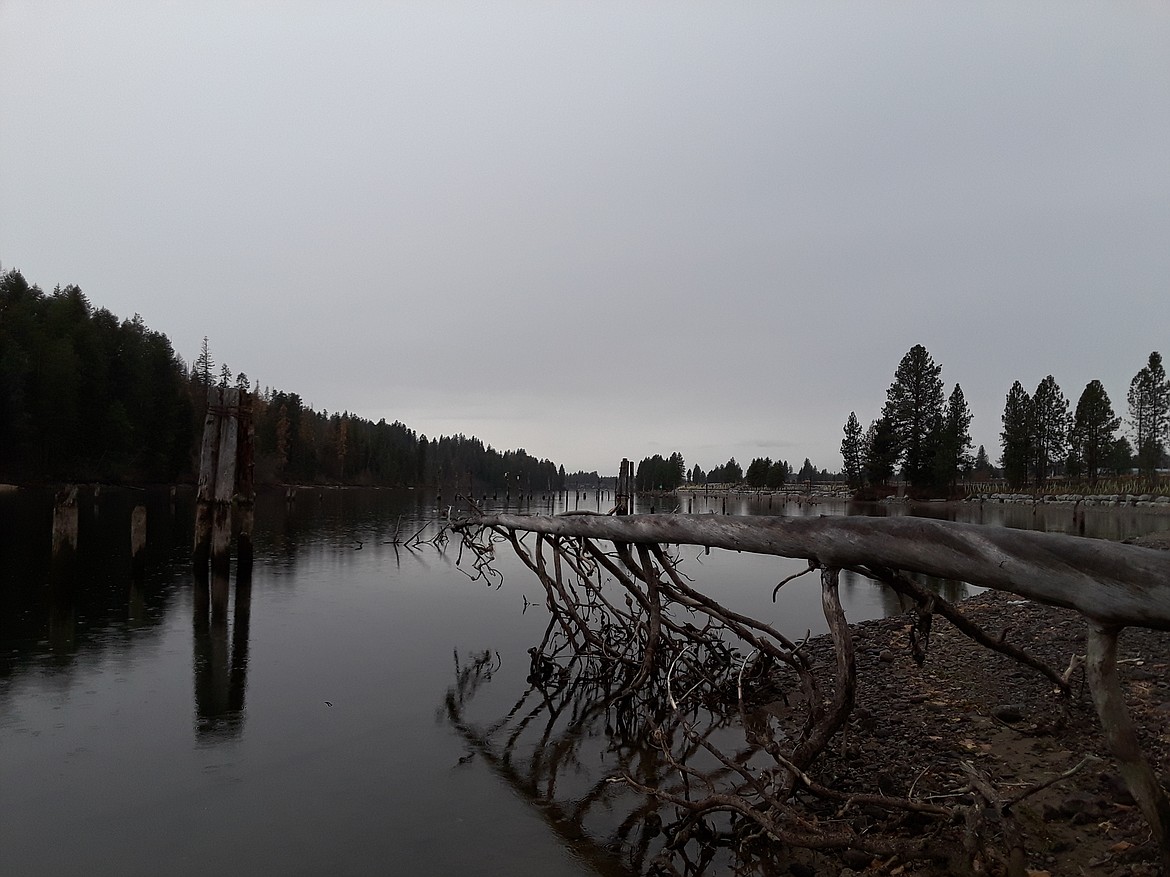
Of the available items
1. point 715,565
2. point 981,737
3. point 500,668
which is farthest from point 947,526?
point 715,565

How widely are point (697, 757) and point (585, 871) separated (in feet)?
9.65

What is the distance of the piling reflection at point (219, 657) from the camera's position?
9.12m

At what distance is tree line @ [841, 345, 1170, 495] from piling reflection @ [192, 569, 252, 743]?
77125 mm

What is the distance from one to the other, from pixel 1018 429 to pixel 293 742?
90552 mm

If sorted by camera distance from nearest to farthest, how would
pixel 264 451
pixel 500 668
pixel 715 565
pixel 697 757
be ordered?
pixel 697 757 → pixel 500 668 → pixel 715 565 → pixel 264 451

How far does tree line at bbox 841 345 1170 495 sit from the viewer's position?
243ft

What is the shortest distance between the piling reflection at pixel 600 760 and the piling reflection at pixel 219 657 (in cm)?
319

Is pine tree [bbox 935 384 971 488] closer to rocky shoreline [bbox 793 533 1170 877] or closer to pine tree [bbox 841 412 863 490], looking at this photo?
pine tree [bbox 841 412 863 490]

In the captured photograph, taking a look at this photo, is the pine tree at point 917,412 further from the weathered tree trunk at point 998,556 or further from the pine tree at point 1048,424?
the weathered tree trunk at point 998,556

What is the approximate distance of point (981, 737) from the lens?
7059mm

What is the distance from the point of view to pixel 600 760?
26.2ft

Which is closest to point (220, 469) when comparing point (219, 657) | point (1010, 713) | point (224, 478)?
point (224, 478)

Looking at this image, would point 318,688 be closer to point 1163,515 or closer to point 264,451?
point 1163,515

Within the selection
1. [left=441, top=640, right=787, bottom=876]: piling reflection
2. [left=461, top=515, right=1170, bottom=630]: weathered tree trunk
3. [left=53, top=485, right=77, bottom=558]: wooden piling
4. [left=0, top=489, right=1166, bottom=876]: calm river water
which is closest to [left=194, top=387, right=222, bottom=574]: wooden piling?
[left=0, top=489, right=1166, bottom=876]: calm river water
